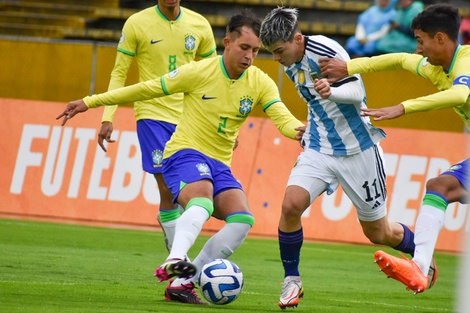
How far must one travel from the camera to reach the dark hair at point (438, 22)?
8406 mm

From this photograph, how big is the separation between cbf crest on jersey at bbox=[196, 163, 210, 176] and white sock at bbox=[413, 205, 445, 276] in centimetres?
165

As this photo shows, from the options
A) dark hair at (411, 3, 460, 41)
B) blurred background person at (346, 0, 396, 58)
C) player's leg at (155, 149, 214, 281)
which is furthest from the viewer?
blurred background person at (346, 0, 396, 58)

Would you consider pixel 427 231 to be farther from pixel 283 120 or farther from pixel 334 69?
pixel 283 120

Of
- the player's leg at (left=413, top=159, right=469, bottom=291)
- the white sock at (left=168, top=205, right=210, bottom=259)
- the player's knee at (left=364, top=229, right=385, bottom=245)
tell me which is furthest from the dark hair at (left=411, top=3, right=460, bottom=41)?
the white sock at (left=168, top=205, right=210, bottom=259)

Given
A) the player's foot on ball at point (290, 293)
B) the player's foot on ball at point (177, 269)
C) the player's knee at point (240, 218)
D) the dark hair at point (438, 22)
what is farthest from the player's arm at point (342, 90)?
the player's foot on ball at point (177, 269)

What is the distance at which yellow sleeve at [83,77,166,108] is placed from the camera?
8.81 meters

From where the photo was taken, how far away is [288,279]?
8836 millimetres

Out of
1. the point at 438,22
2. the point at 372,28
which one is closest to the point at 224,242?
the point at 438,22

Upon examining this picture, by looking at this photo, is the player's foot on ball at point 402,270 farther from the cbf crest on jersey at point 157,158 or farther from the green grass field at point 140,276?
the cbf crest on jersey at point 157,158

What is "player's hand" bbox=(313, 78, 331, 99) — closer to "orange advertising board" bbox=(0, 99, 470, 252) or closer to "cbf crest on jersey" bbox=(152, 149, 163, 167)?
"cbf crest on jersey" bbox=(152, 149, 163, 167)

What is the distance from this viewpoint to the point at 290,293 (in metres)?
8.66

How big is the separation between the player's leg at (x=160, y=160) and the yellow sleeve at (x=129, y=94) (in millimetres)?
1634

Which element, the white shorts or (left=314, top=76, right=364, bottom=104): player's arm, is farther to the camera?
the white shorts

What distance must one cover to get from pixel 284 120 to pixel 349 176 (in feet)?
2.24
